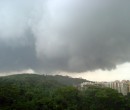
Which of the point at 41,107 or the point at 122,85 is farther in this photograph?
the point at 122,85

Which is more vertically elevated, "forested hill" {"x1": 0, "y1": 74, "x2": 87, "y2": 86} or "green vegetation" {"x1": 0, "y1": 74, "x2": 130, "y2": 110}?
"forested hill" {"x1": 0, "y1": 74, "x2": 87, "y2": 86}

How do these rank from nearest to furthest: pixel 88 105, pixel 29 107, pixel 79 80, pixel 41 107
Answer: pixel 29 107
pixel 41 107
pixel 88 105
pixel 79 80

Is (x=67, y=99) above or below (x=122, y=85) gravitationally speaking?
below

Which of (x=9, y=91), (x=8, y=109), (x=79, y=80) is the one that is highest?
(x=79, y=80)

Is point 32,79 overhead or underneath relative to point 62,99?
overhead

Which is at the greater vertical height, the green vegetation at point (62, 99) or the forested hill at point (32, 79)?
the forested hill at point (32, 79)

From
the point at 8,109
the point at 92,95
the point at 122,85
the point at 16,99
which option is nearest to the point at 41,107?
the point at 16,99

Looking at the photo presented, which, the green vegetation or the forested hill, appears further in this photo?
the forested hill

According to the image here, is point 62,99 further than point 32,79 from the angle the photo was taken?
No

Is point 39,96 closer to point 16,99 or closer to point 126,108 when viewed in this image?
point 16,99

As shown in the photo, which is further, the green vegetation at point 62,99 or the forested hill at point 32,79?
the forested hill at point 32,79

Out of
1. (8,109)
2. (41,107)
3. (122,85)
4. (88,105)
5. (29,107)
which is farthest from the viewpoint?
(122,85)
